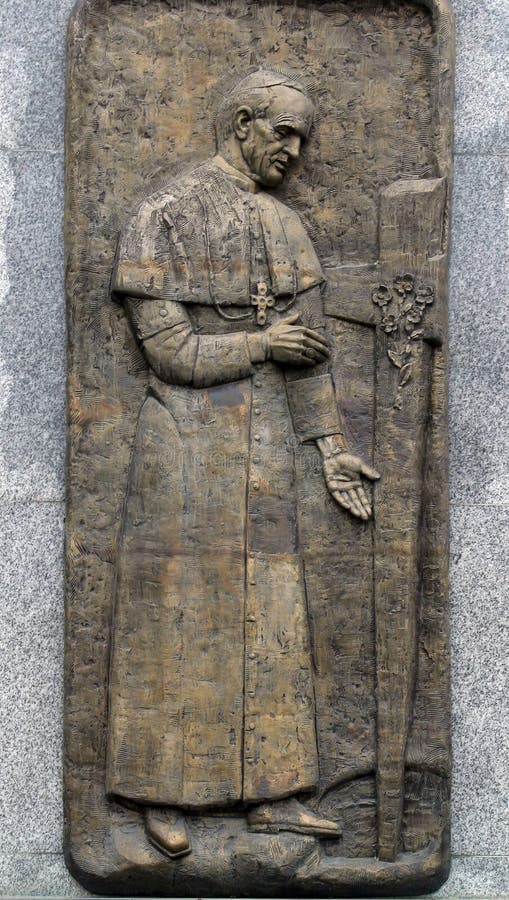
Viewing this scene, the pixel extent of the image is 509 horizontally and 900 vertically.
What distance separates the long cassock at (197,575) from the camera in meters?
4.30

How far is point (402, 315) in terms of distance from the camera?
4379 millimetres

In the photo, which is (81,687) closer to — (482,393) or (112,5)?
(482,393)

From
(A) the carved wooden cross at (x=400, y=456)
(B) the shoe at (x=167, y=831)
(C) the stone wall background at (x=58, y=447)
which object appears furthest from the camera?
(C) the stone wall background at (x=58, y=447)

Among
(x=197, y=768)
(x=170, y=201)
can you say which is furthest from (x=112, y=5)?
(x=197, y=768)

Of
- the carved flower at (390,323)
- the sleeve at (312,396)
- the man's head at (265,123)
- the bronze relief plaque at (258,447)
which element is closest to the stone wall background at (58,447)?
the bronze relief plaque at (258,447)

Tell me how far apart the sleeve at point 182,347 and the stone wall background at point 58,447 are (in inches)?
16.1

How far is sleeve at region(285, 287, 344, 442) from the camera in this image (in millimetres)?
4375

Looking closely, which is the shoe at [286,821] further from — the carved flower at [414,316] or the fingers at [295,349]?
the carved flower at [414,316]

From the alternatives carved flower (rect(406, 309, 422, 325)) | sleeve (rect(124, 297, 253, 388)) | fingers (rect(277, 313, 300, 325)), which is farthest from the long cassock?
carved flower (rect(406, 309, 422, 325))

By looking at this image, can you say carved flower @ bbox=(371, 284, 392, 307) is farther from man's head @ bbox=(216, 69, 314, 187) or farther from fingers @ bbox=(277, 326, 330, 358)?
man's head @ bbox=(216, 69, 314, 187)

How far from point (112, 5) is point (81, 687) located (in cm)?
224

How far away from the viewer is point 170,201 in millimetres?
4332

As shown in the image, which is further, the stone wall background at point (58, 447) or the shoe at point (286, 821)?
the stone wall background at point (58, 447)

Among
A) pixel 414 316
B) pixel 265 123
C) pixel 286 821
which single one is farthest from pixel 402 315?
pixel 286 821
